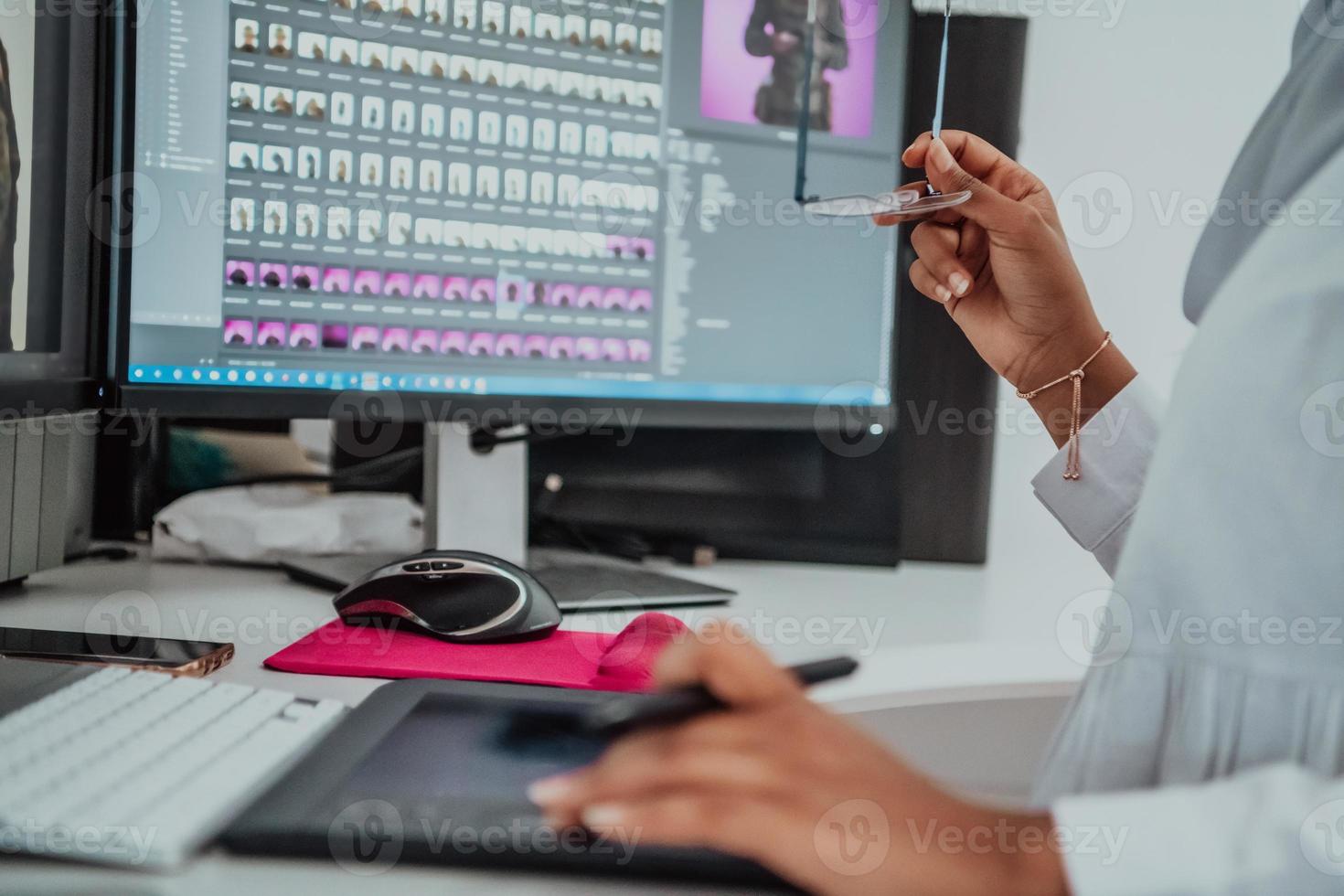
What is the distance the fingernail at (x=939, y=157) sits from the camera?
69 centimetres

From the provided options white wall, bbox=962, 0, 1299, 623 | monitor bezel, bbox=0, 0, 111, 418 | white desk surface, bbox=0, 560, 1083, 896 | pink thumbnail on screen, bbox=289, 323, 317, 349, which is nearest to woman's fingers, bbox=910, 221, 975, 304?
white desk surface, bbox=0, 560, 1083, 896

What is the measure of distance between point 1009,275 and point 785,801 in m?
0.50

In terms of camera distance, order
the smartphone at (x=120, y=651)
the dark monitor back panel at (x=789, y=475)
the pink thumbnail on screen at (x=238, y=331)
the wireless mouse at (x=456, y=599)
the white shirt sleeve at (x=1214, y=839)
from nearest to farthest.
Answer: the white shirt sleeve at (x=1214, y=839), the smartphone at (x=120, y=651), the wireless mouse at (x=456, y=599), the pink thumbnail on screen at (x=238, y=331), the dark monitor back panel at (x=789, y=475)

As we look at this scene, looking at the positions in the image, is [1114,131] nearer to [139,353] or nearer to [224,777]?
[139,353]

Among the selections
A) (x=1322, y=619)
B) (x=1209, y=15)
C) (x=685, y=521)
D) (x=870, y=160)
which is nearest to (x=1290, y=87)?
(x=1322, y=619)

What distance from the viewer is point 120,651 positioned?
529 millimetres

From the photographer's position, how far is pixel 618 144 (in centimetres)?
81

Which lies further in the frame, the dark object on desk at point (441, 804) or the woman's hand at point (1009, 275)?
the woman's hand at point (1009, 275)

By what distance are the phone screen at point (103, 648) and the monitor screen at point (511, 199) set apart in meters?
0.21

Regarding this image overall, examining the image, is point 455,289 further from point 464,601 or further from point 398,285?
point 464,601

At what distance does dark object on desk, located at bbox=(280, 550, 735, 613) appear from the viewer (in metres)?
0.75

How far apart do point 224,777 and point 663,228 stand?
577 millimetres

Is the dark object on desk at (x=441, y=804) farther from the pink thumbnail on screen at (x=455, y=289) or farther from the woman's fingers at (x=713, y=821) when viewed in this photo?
the pink thumbnail on screen at (x=455, y=289)

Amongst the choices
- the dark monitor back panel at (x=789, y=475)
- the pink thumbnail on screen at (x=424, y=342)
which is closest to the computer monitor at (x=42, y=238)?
the pink thumbnail on screen at (x=424, y=342)
